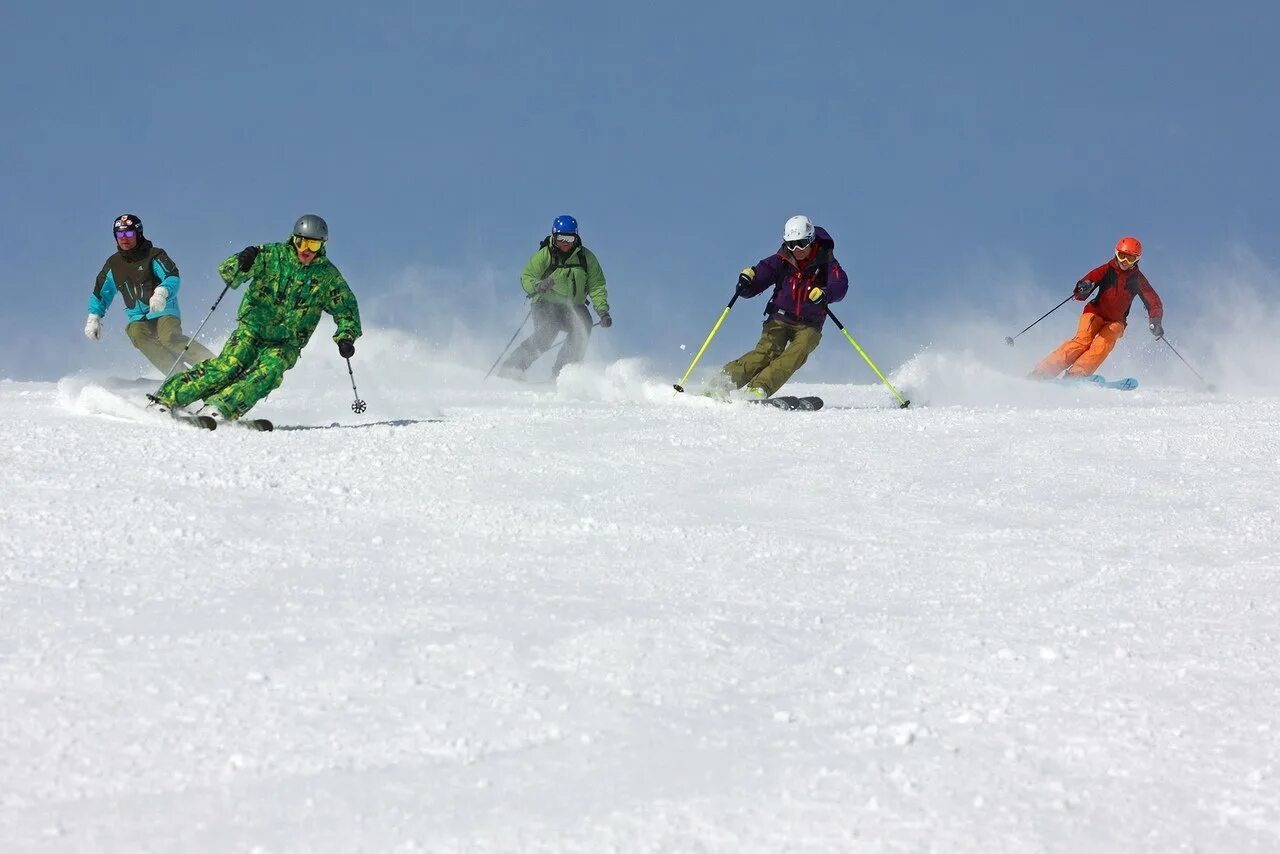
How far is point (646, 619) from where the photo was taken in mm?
4719

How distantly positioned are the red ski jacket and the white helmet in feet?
20.0

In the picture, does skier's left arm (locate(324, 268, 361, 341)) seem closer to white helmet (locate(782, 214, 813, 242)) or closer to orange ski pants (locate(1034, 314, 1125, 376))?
white helmet (locate(782, 214, 813, 242))

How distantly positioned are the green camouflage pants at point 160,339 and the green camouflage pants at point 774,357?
4965mm

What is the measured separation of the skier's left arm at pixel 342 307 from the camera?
32.0 ft

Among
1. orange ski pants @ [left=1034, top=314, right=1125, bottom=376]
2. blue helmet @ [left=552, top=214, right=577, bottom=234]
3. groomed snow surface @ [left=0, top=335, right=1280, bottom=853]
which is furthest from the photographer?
orange ski pants @ [left=1034, top=314, right=1125, bottom=376]

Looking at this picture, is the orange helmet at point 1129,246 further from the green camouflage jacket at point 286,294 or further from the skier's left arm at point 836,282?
the green camouflage jacket at point 286,294

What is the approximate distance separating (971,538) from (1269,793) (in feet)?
9.57

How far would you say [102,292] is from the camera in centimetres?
1252

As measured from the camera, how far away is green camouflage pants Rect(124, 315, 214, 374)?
12516mm

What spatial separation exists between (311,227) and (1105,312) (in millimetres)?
11071

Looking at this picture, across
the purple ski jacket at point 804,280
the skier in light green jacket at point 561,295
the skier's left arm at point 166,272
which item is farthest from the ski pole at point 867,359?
the skier's left arm at point 166,272

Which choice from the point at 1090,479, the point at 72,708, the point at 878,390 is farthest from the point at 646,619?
the point at 878,390

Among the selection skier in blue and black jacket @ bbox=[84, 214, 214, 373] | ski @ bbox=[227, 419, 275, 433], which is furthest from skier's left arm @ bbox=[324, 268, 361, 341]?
skier in blue and black jacket @ bbox=[84, 214, 214, 373]

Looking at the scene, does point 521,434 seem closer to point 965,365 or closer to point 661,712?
point 661,712
